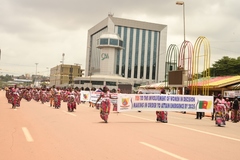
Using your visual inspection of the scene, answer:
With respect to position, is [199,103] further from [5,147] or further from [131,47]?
[131,47]

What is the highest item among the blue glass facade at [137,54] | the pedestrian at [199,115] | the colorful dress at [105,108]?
the blue glass facade at [137,54]

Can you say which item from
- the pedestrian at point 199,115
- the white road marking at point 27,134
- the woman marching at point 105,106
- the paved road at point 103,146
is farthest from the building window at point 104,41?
the paved road at point 103,146

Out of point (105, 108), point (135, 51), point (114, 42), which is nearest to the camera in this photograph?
point (105, 108)

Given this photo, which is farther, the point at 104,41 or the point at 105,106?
the point at 104,41

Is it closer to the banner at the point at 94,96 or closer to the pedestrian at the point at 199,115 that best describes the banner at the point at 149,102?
the pedestrian at the point at 199,115

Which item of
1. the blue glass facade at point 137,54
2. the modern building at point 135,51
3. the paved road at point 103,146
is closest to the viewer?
the paved road at point 103,146

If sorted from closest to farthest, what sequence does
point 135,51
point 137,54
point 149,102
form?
1. point 149,102
2. point 135,51
3. point 137,54

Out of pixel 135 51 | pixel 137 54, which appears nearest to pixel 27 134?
pixel 135 51

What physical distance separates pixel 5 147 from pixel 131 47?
109m

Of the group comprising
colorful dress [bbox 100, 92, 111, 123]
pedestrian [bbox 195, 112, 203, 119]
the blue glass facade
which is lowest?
pedestrian [bbox 195, 112, 203, 119]

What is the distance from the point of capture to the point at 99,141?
358 inches

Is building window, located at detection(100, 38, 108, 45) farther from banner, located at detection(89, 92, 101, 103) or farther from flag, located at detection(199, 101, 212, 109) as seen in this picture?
flag, located at detection(199, 101, 212, 109)

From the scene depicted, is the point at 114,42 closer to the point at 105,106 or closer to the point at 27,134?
the point at 105,106

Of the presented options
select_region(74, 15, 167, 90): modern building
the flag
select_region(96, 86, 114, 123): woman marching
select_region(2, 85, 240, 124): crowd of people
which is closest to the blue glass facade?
select_region(74, 15, 167, 90): modern building
